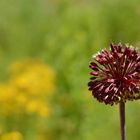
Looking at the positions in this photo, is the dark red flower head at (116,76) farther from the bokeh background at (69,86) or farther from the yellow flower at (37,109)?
the yellow flower at (37,109)

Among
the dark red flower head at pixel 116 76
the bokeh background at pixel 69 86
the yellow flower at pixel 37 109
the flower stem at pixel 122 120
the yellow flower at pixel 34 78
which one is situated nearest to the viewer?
the flower stem at pixel 122 120

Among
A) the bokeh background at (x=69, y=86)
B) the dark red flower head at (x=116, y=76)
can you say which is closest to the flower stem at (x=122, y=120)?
the dark red flower head at (x=116, y=76)

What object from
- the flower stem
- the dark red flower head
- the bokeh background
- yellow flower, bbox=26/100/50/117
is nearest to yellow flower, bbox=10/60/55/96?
the bokeh background

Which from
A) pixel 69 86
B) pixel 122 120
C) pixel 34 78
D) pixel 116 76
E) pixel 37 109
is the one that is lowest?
pixel 122 120

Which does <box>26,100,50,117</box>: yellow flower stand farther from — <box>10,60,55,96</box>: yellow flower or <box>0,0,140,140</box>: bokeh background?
<box>10,60,55,96</box>: yellow flower

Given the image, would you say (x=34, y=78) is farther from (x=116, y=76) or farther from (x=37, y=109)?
(x=116, y=76)

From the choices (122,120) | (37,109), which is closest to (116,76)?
(122,120)
